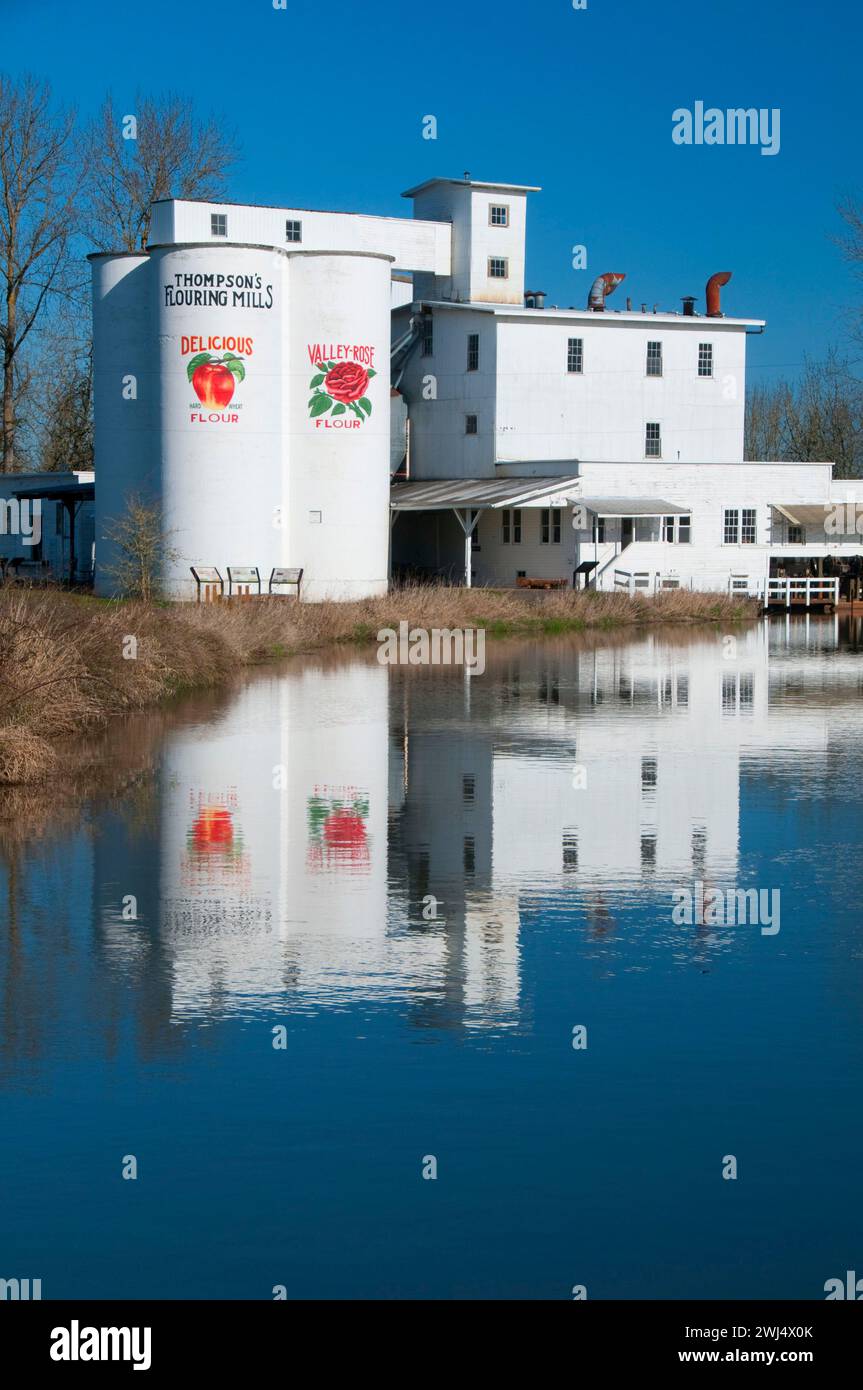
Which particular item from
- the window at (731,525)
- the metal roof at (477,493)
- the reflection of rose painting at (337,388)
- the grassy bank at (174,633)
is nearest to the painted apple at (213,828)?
the grassy bank at (174,633)

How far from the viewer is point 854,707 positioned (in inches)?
1183

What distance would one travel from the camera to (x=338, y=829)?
695 inches

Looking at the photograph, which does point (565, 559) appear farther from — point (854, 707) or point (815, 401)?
point (815, 401)

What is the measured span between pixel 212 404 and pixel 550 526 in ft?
47.7

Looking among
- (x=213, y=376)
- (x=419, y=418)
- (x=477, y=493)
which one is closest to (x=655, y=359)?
(x=419, y=418)

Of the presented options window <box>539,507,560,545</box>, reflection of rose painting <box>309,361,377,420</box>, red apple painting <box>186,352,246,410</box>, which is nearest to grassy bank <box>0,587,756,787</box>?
window <box>539,507,560,545</box>

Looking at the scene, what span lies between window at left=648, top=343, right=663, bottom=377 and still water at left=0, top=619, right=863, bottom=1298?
1902 inches

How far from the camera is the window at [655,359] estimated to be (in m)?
67.4

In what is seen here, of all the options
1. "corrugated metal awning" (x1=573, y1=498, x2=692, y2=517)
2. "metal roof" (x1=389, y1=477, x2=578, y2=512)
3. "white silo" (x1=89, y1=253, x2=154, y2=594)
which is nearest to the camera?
"white silo" (x1=89, y1=253, x2=154, y2=594)

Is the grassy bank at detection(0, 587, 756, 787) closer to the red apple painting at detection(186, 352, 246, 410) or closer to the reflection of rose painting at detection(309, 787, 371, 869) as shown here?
the reflection of rose painting at detection(309, 787, 371, 869)

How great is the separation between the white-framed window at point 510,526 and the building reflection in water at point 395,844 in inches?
1247

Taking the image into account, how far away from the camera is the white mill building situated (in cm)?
5266

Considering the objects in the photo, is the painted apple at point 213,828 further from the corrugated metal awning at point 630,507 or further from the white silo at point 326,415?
the corrugated metal awning at point 630,507

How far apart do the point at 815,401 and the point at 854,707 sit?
82.8m
